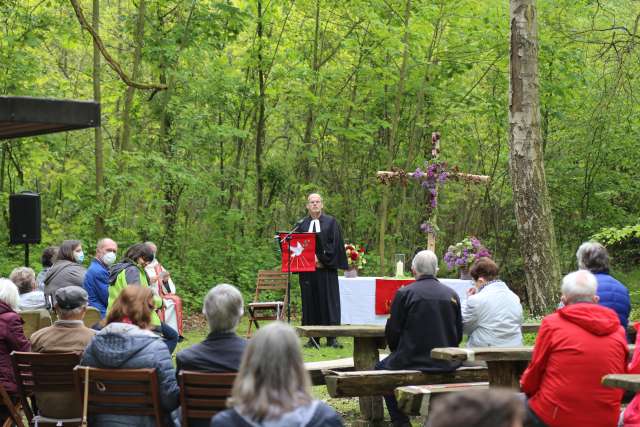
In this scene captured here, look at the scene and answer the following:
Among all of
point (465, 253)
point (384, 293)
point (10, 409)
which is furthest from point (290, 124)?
point (10, 409)

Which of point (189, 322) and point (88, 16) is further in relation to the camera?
point (88, 16)

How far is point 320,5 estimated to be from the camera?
20.6 metres

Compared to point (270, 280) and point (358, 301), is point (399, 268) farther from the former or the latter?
point (270, 280)

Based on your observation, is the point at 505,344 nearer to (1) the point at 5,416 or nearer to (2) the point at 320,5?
(1) the point at 5,416

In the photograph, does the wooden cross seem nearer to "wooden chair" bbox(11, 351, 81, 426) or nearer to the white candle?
the white candle

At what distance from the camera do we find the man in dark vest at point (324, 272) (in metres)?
12.4

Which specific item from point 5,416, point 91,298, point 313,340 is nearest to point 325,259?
point 313,340

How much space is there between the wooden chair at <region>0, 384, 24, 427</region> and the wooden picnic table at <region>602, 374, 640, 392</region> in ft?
12.8

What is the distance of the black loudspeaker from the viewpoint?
43.9 feet

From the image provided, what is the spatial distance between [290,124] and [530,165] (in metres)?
11.9

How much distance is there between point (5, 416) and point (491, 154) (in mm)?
18873

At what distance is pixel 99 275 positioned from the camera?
A: 9.30 m

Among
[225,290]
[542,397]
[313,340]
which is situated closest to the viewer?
[225,290]

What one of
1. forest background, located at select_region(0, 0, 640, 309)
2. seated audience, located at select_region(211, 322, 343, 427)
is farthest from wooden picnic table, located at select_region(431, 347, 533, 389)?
forest background, located at select_region(0, 0, 640, 309)
